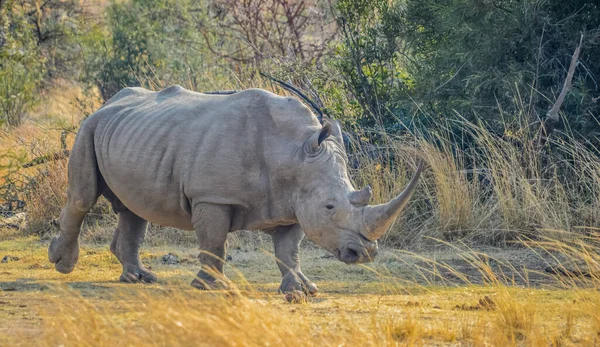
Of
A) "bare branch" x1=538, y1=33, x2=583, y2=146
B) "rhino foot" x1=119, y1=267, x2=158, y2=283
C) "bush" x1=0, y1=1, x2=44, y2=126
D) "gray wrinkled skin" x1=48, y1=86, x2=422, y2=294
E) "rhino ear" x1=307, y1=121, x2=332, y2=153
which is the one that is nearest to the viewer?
"gray wrinkled skin" x1=48, y1=86, x2=422, y2=294

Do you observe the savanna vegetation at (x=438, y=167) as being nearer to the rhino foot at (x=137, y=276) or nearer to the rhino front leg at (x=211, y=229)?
the rhino foot at (x=137, y=276)

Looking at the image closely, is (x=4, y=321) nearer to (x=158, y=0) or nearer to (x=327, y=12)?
(x=327, y=12)

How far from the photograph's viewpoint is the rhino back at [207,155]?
6.69 metres

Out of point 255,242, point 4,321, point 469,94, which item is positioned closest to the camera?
point 4,321

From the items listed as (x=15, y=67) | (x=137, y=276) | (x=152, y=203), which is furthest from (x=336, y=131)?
(x=15, y=67)

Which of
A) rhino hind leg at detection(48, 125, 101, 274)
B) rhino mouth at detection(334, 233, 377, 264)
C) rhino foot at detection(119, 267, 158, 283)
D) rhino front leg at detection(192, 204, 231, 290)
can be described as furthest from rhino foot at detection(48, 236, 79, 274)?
rhino mouth at detection(334, 233, 377, 264)

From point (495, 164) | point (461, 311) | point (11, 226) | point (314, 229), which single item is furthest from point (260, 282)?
point (11, 226)

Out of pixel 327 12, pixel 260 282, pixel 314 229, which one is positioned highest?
pixel 327 12

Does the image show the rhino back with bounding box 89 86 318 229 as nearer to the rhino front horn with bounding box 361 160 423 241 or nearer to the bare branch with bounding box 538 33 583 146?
the rhino front horn with bounding box 361 160 423 241

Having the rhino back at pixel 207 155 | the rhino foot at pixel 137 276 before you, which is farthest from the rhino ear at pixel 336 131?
the rhino foot at pixel 137 276

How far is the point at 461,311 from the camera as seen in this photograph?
19.8 feet

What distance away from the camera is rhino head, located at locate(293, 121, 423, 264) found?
6164 millimetres

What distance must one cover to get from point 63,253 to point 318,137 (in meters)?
2.49

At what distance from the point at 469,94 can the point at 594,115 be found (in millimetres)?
1297
